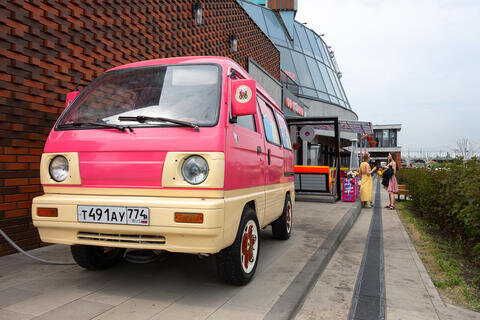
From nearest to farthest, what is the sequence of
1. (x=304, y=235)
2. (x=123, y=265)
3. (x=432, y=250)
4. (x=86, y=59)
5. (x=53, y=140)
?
1. (x=53, y=140)
2. (x=123, y=265)
3. (x=86, y=59)
4. (x=432, y=250)
5. (x=304, y=235)

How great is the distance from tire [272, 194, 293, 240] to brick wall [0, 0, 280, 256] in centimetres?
305

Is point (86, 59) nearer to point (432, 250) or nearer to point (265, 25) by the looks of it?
point (432, 250)

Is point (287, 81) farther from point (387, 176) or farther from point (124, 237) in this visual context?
point (124, 237)

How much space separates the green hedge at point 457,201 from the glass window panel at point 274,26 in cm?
2318

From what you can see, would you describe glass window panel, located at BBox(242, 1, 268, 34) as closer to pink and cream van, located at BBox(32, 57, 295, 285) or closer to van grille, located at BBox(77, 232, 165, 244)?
pink and cream van, located at BBox(32, 57, 295, 285)

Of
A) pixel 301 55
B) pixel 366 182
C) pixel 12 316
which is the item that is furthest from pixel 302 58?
pixel 12 316

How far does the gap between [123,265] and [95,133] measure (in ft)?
5.13

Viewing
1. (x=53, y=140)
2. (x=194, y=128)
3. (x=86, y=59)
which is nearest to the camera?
(x=194, y=128)

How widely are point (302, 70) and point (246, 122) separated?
2654 cm

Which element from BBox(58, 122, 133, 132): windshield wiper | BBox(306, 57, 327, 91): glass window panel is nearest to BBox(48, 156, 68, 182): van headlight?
BBox(58, 122, 133, 132): windshield wiper

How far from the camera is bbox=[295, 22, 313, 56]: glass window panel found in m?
32.0

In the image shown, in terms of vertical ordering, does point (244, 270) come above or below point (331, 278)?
above

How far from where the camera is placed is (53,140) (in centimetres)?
289

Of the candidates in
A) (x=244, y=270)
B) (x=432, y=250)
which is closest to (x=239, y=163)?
(x=244, y=270)
